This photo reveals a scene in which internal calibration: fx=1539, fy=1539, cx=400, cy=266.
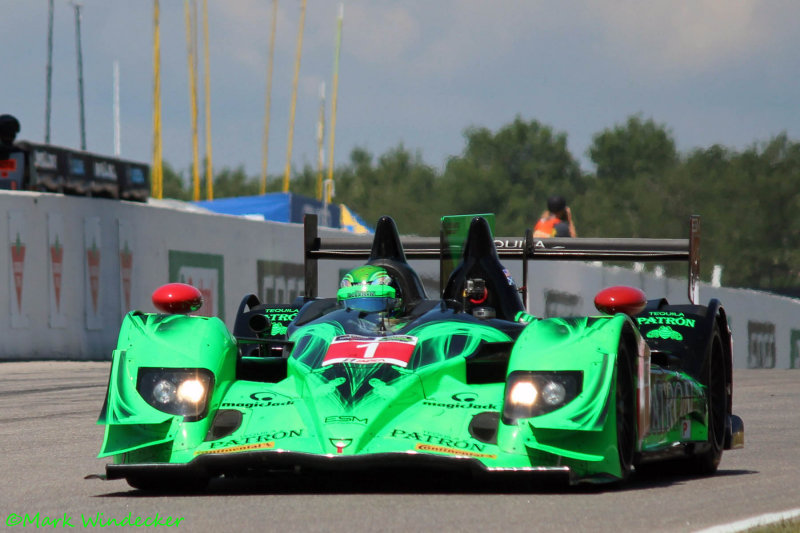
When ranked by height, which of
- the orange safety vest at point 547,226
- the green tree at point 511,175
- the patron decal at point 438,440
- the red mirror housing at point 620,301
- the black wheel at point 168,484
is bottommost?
the black wheel at point 168,484

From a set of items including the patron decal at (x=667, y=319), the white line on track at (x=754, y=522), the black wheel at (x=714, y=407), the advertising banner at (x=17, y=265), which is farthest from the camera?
the advertising banner at (x=17, y=265)

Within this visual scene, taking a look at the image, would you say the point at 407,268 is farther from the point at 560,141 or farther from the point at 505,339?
the point at 560,141

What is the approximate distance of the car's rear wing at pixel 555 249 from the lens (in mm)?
9430

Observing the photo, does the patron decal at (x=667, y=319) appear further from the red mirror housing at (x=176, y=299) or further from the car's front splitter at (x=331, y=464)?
the red mirror housing at (x=176, y=299)

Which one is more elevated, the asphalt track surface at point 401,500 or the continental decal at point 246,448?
the continental decal at point 246,448

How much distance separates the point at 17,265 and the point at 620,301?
1074 centimetres

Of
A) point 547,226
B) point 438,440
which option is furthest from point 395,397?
point 547,226

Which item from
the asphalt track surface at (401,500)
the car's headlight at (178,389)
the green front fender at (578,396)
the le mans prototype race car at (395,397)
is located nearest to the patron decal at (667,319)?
the le mans prototype race car at (395,397)

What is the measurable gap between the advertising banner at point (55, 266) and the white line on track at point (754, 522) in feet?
40.9

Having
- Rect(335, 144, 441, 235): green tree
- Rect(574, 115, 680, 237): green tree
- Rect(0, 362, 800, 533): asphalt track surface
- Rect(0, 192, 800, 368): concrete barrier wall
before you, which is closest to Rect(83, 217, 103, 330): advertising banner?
Rect(0, 192, 800, 368): concrete barrier wall

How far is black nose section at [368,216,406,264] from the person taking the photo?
26.7ft

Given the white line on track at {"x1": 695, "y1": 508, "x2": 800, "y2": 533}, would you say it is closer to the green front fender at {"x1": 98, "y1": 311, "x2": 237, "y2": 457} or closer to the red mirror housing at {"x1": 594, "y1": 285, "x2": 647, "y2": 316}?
the red mirror housing at {"x1": 594, "y1": 285, "x2": 647, "y2": 316}

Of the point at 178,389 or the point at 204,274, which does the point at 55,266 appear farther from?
the point at 178,389

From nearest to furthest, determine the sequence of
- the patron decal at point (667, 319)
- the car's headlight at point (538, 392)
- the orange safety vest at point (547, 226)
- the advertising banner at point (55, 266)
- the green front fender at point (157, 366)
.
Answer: the car's headlight at point (538, 392)
the green front fender at point (157, 366)
the patron decal at point (667, 319)
the advertising banner at point (55, 266)
the orange safety vest at point (547, 226)
